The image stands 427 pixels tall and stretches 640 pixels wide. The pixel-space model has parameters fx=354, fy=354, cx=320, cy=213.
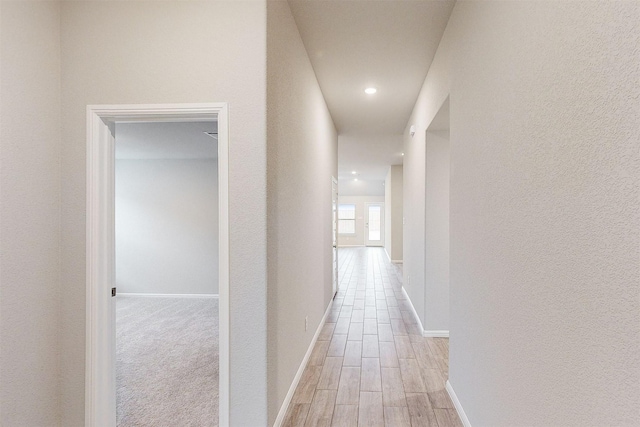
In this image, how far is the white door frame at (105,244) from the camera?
190 cm

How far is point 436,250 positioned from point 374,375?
158cm

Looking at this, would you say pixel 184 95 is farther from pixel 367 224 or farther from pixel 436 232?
pixel 367 224

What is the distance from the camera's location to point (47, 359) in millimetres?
1949

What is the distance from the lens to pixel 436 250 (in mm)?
3895

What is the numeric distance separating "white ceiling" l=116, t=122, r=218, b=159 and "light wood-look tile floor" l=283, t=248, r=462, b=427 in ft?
9.13

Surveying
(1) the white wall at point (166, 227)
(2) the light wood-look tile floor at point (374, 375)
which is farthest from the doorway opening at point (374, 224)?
(2) the light wood-look tile floor at point (374, 375)

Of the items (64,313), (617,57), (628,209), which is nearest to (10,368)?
(64,313)

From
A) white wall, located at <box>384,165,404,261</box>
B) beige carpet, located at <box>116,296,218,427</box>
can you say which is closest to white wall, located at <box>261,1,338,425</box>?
beige carpet, located at <box>116,296,218,427</box>

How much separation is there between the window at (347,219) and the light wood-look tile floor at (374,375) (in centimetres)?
1013

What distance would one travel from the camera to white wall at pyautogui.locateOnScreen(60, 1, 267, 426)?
6.21 feet

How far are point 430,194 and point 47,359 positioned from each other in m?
3.43

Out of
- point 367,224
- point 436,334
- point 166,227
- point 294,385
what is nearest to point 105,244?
point 294,385

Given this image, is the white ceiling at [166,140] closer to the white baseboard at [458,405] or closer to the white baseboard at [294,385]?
the white baseboard at [294,385]

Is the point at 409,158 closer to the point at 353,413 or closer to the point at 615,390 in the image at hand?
the point at 353,413
